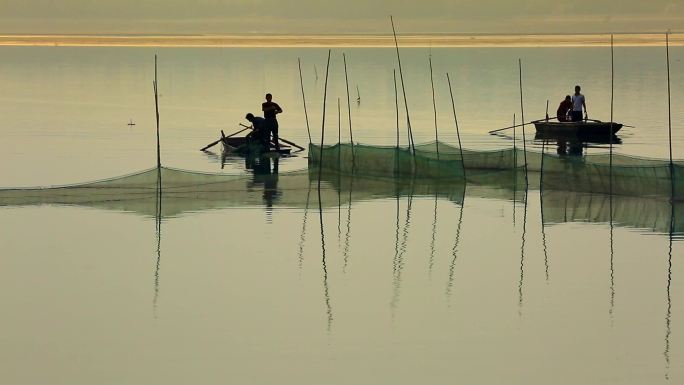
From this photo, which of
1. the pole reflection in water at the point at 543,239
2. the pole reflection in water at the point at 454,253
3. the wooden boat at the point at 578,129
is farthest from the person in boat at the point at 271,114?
the pole reflection in water at the point at 543,239

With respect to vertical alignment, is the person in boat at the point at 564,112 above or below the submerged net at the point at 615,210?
above

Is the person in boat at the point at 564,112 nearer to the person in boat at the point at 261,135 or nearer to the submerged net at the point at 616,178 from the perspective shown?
the person in boat at the point at 261,135

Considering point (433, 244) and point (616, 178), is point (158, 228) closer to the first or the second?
point (433, 244)

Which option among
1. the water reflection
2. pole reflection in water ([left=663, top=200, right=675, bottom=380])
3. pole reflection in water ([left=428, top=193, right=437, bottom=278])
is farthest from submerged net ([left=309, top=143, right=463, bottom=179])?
pole reflection in water ([left=663, top=200, right=675, bottom=380])

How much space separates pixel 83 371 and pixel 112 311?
2010 millimetres

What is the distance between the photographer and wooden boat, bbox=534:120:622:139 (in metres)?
27.0

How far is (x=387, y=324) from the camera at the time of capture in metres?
11.5

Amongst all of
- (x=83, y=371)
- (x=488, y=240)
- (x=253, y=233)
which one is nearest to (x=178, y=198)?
(x=253, y=233)

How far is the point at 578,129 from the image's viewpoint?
Result: 27141 millimetres

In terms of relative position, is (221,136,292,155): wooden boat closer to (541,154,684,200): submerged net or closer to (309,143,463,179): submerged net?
(309,143,463,179): submerged net

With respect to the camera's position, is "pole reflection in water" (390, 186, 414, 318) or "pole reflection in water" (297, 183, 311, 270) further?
"pole reflection in water" (297, 183, 311, 270)

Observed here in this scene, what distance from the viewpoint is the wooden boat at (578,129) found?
2695cm

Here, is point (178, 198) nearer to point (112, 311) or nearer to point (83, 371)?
point (112, 311)

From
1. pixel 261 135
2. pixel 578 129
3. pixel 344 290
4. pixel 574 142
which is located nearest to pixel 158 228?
pixel 344 290
